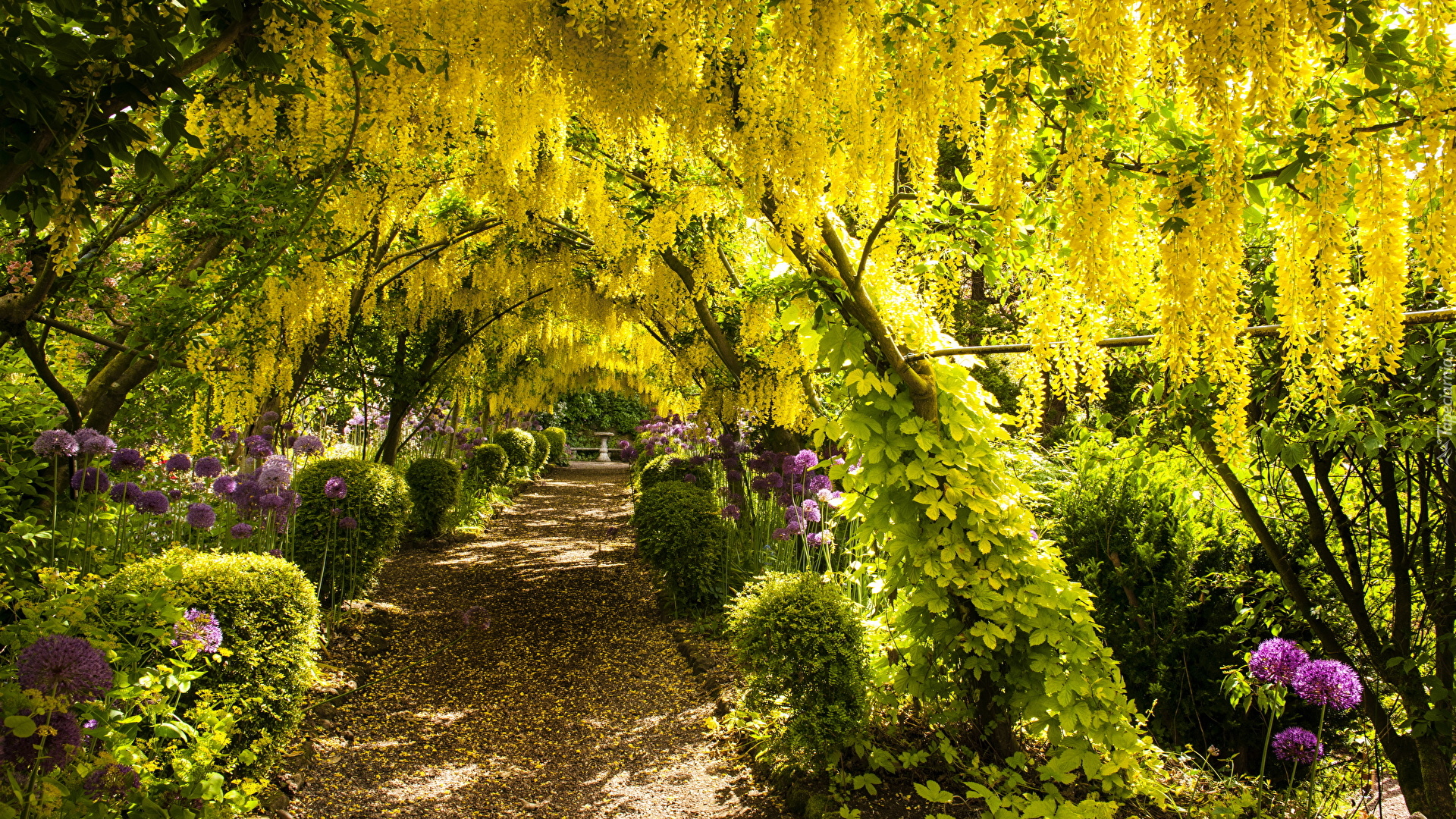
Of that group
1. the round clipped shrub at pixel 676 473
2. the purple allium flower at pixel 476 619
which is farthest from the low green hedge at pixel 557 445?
the purple allium flower at pixel 476 619

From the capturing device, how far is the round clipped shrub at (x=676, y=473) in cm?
790

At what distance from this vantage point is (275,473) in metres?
4.14

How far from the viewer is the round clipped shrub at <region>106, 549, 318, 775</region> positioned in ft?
9.32

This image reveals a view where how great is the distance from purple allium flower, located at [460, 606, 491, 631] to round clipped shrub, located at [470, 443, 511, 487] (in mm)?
5599

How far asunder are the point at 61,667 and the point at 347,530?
4.04 m

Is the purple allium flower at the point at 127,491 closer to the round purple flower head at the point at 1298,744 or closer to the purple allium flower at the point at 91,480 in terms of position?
the purple allium flower at the point at 91,480

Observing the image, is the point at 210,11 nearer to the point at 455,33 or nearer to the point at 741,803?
the point at 455,33

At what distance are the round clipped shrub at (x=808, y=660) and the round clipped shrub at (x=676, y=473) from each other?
4.11m

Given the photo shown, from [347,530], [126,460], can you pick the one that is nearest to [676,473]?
[347,530]

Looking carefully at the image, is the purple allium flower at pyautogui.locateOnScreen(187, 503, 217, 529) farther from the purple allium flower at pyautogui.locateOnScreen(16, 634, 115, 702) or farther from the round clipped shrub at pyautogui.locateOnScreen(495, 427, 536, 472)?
the round clipped shrub at pyautogui.locateOnScreen(495, 427, 536, 472)

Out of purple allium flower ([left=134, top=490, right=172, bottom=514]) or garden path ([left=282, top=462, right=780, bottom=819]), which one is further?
purple allium flower ([left=134, top=490, right=172, bottom=514])

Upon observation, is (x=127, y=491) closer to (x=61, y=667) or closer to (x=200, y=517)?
(x=200, y=517)

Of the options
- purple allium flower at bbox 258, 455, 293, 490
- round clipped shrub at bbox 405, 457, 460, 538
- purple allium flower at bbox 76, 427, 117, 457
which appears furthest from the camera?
round clipped shrub at bbox 405, 457, 460, 538

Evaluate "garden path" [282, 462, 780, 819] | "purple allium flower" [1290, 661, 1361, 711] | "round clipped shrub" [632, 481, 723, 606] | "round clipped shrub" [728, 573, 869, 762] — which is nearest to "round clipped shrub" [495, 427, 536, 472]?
"garden path" [282, 462, 780, 819]
